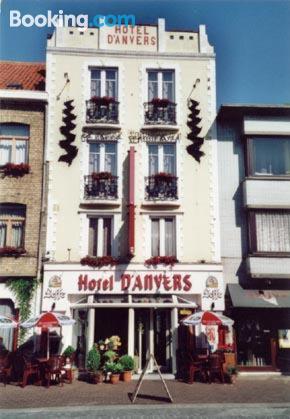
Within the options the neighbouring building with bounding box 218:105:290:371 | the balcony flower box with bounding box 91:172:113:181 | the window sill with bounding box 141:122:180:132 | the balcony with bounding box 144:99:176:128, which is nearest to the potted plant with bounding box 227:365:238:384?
the neighbouring building with bounding box 218:105:290:371

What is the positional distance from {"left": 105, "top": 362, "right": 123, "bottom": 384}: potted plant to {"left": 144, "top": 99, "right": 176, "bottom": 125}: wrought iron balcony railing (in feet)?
34.2

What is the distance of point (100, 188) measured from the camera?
744 inches

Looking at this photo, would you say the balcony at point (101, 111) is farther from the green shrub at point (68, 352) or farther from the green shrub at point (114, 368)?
the green shrub at point (114, 368)

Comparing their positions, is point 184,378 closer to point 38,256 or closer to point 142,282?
point 142,282

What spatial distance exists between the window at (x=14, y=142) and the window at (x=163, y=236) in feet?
→ 21.1

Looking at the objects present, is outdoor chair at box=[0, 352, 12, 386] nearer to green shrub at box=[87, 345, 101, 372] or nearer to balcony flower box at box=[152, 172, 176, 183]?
green shrub at box=[87, 345, 101, 372]

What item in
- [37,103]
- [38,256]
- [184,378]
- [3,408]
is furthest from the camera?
[37,103]

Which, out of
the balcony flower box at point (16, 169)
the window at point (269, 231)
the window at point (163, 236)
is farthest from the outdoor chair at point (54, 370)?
the window at point (269, 231)

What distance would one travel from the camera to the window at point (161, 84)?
66.2 feet

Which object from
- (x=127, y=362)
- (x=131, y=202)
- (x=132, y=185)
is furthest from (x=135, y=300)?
(x=132, y=185)

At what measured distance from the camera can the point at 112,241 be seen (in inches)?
735

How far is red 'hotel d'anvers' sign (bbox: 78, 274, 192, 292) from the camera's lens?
17.9 m

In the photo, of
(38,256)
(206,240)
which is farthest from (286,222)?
(38,256)

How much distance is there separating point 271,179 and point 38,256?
10496mm
